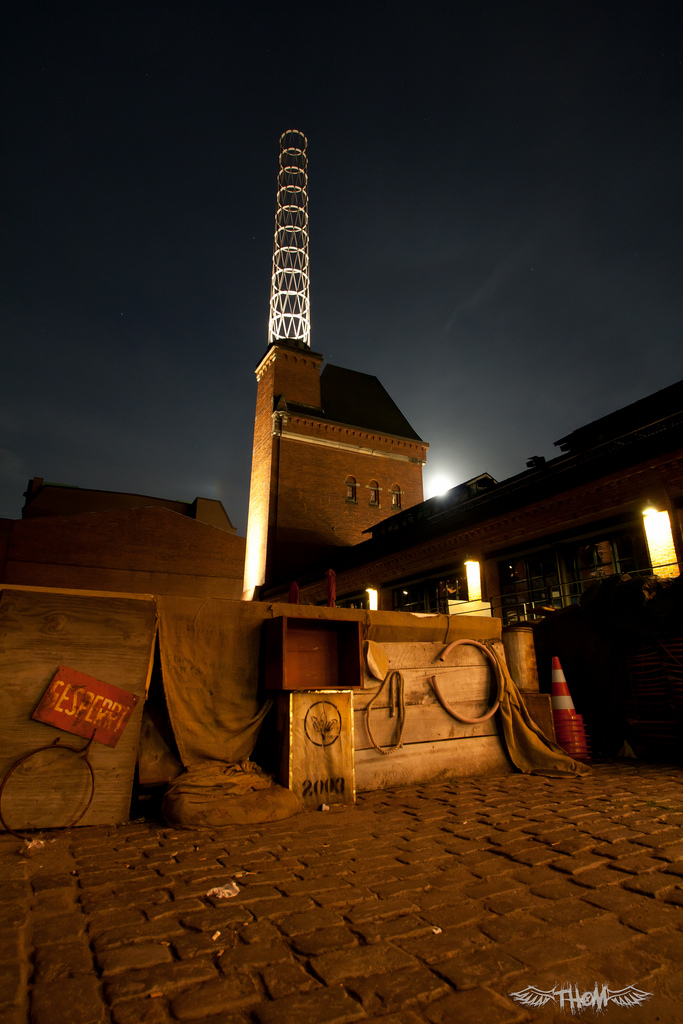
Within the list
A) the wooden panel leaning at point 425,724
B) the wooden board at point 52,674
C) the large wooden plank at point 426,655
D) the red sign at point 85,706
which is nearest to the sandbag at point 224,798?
the wooden board at point 52,674

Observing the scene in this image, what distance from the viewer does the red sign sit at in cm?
413

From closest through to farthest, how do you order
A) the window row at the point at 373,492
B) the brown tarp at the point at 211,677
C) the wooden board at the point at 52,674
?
the wooden board at the point at 52,674 → the brown tarp at the point at 211,677 → the window row at the point at 373,492

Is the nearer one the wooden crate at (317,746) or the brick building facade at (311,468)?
the wooden crate at (317,746)

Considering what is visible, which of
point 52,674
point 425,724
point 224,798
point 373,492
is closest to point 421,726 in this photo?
point 425,724

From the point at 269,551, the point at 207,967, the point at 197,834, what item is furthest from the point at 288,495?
the point at 207,967

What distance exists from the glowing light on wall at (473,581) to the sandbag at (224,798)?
38.7 ft

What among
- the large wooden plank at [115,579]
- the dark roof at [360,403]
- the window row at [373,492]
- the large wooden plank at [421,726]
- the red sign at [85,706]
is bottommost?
the large wooden plank at [421,726]

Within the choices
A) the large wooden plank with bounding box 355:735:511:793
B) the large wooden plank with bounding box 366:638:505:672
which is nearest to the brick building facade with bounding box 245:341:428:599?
the large wooden plank with bounding box 366:638:505:672

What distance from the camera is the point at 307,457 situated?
1211 inches

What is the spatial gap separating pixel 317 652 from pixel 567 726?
398cm

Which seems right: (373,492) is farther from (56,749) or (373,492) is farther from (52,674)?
(56,749)

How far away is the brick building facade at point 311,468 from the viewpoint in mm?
29031

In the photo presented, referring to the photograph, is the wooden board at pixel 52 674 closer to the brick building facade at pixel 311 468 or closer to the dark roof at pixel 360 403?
the brick building facade at pixel 311 468

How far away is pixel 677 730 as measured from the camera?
6.85 meters
